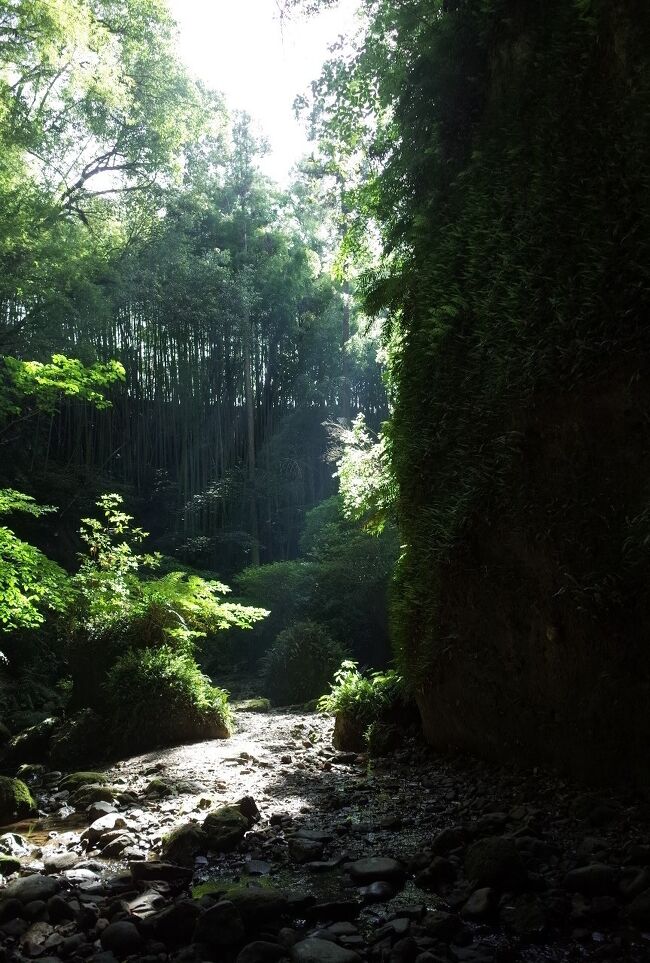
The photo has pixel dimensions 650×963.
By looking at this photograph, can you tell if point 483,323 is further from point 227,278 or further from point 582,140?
point 227,278

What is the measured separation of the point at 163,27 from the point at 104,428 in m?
8.33

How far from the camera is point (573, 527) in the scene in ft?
11.0

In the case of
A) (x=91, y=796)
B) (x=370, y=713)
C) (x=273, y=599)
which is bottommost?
(x=91, y=796)

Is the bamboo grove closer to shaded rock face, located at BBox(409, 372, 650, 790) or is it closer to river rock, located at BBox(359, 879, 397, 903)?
shaded rock face, located at BBox(409, 372, 650, 790)

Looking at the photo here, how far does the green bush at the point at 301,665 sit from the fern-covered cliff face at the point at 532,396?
4.95m

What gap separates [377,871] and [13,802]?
2666 millimetres

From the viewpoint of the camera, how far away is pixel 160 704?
6.18m

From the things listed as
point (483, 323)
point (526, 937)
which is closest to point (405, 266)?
point (483, 323)

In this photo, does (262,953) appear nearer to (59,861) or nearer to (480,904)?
(480,904)

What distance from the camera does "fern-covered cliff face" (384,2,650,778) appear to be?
317 centimetres

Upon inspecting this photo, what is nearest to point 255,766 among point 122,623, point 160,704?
point 160,704

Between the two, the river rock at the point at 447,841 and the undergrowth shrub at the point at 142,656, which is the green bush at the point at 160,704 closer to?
the undergrowth shrub at the point at 142,656

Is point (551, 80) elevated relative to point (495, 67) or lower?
lower

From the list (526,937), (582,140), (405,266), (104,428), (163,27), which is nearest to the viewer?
(526,937)
